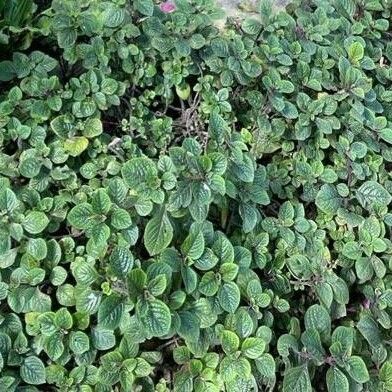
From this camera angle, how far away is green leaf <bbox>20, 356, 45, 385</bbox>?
138cm

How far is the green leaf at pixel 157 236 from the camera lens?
4.74 ft

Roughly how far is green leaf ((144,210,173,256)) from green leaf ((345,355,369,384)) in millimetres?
467

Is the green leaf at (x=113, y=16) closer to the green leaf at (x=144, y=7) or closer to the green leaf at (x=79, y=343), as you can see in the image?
the green leaf at (x=144, y=7)

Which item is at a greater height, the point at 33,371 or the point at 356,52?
the point at 356,52

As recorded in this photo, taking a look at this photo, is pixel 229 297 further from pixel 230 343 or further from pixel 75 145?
pixel 75 145

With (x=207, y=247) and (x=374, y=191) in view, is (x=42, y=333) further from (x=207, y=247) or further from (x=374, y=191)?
(x=374, y=191)

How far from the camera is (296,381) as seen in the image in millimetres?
1439

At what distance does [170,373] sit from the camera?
4.96 ft

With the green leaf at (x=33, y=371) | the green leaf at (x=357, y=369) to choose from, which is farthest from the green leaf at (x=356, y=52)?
the green leaf at (x=33, y=371)

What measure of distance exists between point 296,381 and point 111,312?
415 mm

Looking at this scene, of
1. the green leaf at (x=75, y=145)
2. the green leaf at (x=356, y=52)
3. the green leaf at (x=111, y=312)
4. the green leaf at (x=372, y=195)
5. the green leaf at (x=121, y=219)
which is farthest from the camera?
the green leaf at (x=356, y=52)

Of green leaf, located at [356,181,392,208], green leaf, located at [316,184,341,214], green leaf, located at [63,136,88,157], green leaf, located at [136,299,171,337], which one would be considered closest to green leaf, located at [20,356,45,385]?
green leaf, located at [136,299,171,337]

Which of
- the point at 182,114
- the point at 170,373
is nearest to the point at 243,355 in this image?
the point at 170,373

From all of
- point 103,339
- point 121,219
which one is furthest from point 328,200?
point 103,339
